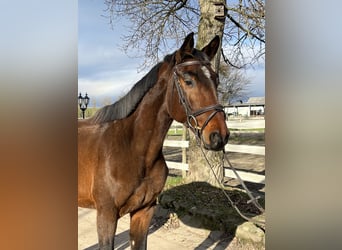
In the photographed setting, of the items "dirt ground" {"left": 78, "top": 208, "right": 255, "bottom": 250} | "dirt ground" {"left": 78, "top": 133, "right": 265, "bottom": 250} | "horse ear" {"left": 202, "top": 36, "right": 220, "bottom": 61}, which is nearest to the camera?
"horse ear" {"left": 202, "top": 36, "right": 220, "bottom": 61}

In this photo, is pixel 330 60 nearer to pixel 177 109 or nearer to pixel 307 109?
pixel 307 109

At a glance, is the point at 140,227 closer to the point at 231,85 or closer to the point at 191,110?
the point at 191,110

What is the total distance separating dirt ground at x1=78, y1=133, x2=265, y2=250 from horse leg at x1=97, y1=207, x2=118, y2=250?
0.33 meters

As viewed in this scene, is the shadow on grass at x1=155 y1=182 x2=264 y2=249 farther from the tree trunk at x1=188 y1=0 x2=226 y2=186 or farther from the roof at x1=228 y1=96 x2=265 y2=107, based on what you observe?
the roof at x1=228 y1=96 x2=265 y2=107

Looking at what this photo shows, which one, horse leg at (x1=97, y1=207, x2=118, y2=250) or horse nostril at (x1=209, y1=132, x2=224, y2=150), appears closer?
horse nostril at (x1=209, y1=132, x2=224, y2=150)

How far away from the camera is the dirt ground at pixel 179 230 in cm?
150

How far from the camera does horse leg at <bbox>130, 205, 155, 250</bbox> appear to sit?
131 centimetres

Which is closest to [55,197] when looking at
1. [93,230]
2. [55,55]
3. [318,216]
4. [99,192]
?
[55,55]

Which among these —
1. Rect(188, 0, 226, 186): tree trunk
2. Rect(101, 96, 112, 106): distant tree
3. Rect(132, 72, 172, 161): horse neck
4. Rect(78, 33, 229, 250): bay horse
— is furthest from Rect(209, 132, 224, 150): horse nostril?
Rect(101, 96, 112, 106): distant tree

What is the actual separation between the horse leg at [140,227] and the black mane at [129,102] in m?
0.44

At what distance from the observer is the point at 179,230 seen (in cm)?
215

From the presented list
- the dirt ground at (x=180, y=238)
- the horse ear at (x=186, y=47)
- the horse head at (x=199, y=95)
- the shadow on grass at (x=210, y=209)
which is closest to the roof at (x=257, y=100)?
the horse head at (x=199, y=95)

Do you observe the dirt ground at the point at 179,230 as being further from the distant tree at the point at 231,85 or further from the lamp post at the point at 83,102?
the lamp post at the point at 83,102

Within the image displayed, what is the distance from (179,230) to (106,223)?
1097mm
